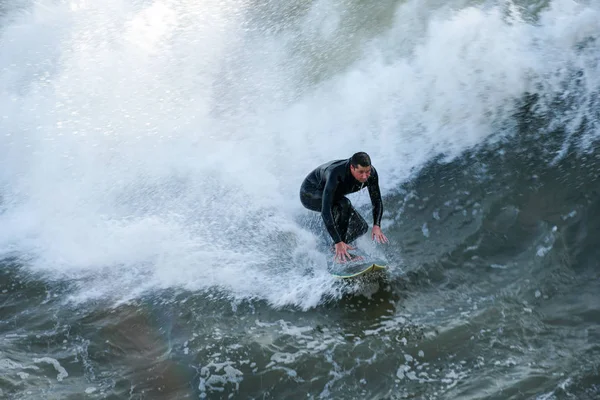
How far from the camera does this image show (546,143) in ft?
26.4

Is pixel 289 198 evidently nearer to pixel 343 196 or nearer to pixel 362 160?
pixel 343 196

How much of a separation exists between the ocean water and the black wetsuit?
0.49 metres

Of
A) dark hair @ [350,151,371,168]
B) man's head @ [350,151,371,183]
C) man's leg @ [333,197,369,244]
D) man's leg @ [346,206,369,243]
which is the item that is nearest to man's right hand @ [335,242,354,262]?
man's leg @ [333,197,369,244]

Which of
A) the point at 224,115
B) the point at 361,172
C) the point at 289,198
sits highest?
the point at 361,172

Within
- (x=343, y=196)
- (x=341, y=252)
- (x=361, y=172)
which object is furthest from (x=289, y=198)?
(x=361, y=172)

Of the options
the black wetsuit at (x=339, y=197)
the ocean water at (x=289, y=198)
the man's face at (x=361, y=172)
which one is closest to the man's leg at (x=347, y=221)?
the black wetsuit at (x=339, y=197)

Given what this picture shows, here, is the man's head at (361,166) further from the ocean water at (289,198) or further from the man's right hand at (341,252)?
the ocean water at (289,198)

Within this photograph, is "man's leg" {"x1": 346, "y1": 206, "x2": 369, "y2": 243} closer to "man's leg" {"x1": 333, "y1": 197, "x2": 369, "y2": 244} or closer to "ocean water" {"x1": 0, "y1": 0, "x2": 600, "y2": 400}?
"man's leg" {"x1": 333, "y1": 197, "x2": 369, "y2": 244}

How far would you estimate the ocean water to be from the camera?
213 inches

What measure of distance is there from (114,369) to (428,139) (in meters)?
5.15

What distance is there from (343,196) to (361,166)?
0.66 meters

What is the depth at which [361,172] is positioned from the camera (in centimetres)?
595

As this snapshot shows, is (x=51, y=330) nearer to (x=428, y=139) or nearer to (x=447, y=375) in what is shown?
(x=447, y=375)

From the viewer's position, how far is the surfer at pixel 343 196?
6.03 m
